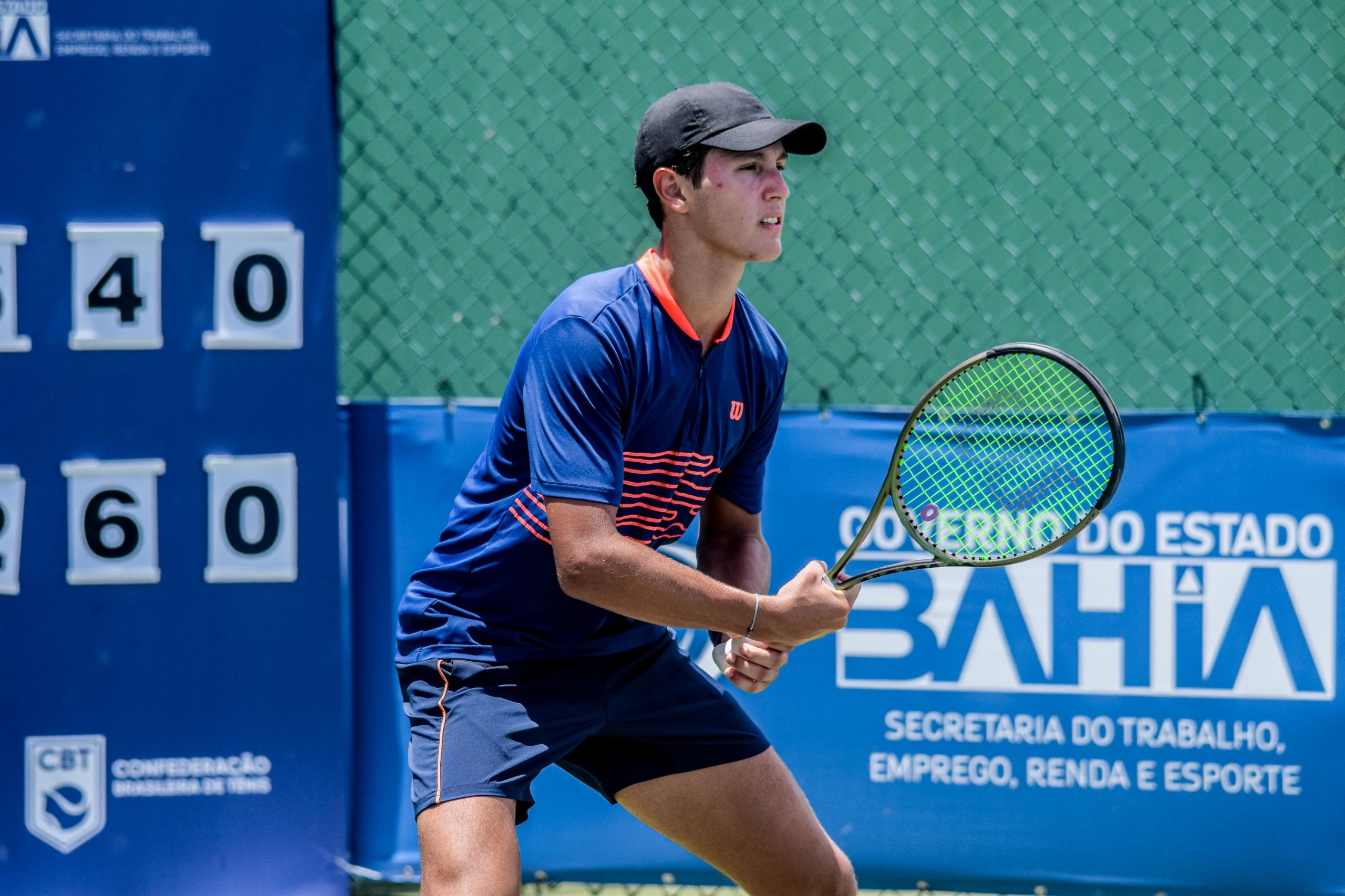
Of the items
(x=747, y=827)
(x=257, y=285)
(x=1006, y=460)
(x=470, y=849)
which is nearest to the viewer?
(x=470, y=849)

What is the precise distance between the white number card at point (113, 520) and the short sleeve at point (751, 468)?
5.24 feet

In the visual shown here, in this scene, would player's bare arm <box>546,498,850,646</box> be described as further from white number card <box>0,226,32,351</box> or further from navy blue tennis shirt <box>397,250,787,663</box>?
white number card <box>0,226,32,351</box>

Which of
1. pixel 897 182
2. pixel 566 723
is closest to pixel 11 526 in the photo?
pixel 566 723

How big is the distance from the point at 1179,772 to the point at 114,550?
2625 mm

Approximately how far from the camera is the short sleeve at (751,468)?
2734 millimetres

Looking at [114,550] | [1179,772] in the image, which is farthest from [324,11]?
[1179,772]

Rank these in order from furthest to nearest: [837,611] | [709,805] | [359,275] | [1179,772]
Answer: [359,275], [1179,772], [709,805], [837,611]

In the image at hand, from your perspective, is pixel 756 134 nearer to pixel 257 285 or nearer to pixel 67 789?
pixel 257 285

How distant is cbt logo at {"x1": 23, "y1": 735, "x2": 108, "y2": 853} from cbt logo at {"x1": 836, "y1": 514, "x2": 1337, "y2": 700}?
72.8 inches

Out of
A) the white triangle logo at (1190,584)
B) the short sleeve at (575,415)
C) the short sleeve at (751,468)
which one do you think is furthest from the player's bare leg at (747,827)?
the white triangle logo at (1190,584)

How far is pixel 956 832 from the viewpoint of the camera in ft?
11.9

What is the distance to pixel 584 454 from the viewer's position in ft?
7.52

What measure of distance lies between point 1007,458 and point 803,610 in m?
1.32

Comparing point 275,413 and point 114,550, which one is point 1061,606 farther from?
point 114,550
